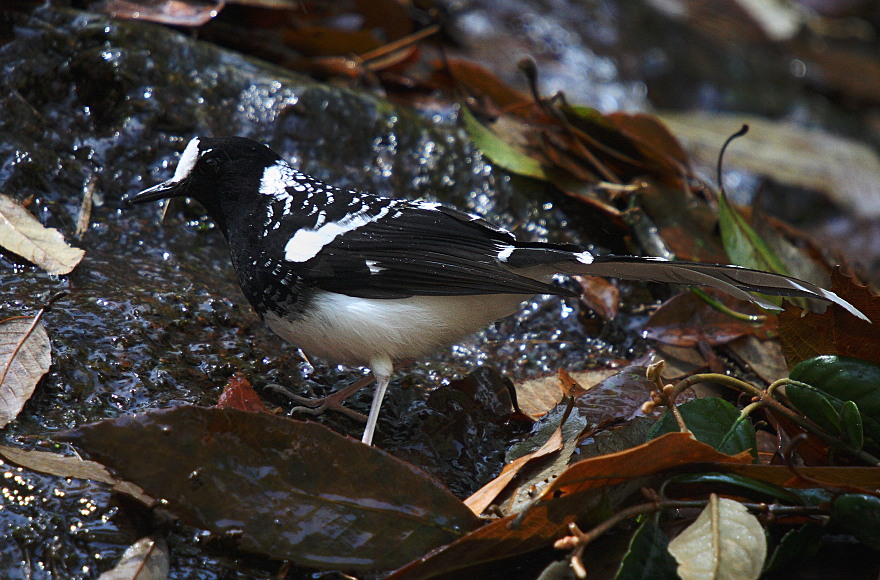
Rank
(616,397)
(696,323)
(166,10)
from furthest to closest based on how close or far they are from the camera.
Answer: (166,10) → (696,323) → (616,397)

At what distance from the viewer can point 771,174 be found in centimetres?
686

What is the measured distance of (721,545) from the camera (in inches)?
81.7

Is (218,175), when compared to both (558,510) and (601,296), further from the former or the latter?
(558,510)

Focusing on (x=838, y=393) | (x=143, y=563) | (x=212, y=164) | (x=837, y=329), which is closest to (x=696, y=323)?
(x=837, y=329)

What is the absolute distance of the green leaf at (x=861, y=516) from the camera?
2123mm

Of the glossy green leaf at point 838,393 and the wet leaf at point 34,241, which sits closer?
the glossy green leaf at point 838,393

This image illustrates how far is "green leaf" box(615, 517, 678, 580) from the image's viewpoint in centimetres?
204

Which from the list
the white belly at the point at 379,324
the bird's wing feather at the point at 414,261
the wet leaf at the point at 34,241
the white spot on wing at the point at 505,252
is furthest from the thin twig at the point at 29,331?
the white spot on wing at the point at 505,252

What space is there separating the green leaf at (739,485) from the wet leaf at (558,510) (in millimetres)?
59

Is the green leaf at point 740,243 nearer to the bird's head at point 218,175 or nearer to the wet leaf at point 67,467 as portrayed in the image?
the bird's head at point 218,175

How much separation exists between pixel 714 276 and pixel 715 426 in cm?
52

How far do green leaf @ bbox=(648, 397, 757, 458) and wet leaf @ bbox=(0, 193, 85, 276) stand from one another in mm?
2295

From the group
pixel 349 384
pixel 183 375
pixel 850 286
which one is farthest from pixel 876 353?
pixel 183 375

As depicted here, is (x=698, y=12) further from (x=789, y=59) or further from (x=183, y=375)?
(x=183, y=375)
